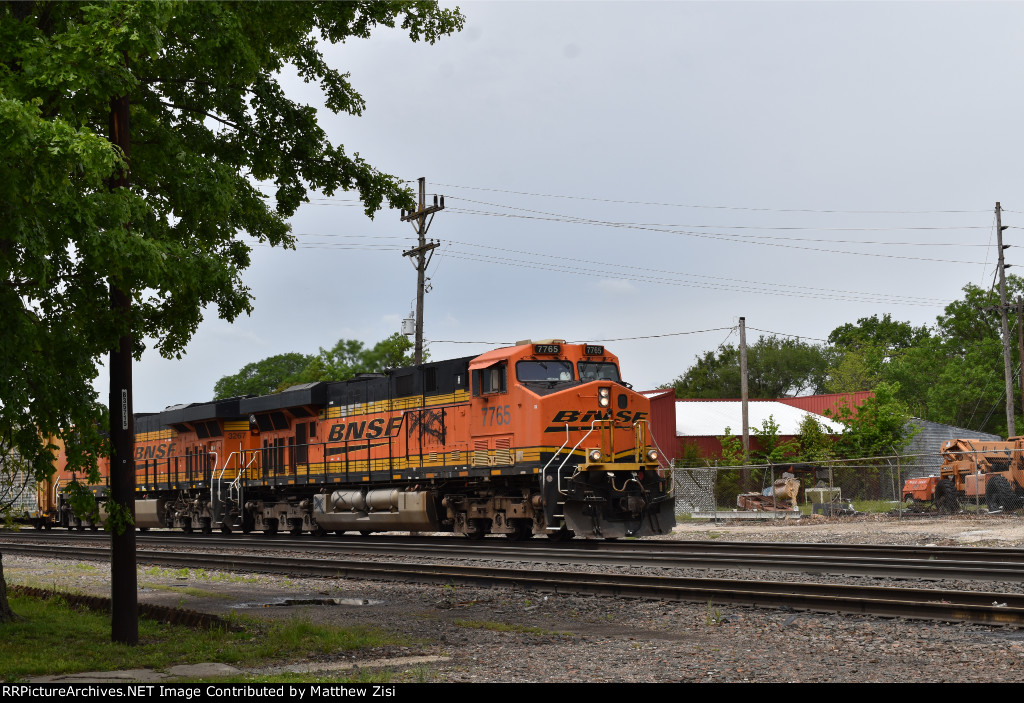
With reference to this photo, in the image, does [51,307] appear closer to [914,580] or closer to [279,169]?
[279,169]

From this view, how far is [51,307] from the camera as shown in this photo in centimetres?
859

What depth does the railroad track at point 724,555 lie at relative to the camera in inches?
555

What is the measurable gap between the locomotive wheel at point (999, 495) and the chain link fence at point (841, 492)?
0.03 meters

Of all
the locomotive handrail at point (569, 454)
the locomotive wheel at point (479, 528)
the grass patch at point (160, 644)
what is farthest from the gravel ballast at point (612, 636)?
the locomotive wheel at point (479, 528)

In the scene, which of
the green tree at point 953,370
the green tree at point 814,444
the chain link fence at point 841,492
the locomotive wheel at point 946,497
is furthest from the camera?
the green tree at point 953,370

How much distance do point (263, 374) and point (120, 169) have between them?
103684mm

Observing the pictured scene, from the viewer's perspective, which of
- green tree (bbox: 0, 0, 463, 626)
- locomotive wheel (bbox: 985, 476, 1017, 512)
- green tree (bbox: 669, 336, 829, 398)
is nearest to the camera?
green tree (bbox: 0, 0, 463, 626)

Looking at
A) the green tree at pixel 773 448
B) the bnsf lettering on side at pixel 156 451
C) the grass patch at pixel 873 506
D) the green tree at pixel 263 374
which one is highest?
the green tree at pixel 263 374

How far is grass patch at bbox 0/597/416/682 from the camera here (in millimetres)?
8320

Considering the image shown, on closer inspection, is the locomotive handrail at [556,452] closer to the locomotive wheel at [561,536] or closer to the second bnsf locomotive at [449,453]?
the second bnsf locomotive at [449,453]

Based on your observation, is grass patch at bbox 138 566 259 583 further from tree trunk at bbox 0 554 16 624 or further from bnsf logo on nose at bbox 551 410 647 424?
bnsf logo on nose at bbox 551 410 647 424

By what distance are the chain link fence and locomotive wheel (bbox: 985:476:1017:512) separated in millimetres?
26

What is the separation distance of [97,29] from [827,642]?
8055 mm

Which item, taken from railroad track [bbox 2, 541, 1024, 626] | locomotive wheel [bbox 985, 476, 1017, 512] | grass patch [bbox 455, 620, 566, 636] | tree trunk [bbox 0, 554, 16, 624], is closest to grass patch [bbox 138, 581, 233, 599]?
A: railroad track [bbox 2, 541, 1024, 626]
